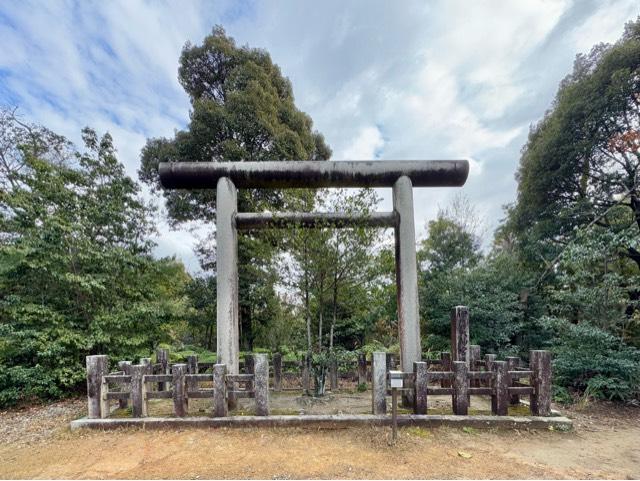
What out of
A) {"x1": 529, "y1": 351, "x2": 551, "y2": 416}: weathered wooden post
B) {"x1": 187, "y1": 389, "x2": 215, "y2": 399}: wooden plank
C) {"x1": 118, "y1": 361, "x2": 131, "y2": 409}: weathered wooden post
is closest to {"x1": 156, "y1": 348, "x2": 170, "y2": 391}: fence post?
{"x1": 118, "y1": 361, "x2": 131, "y2": 409}: weathered wooden post

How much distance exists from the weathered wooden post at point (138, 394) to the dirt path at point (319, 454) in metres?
0.26

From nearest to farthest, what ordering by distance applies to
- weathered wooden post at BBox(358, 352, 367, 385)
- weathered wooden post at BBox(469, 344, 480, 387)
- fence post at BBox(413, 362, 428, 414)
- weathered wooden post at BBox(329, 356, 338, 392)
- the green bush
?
fence post at BBox(413, 362, 428, 414) < weathered wooden post at BBox(469, 344, 480, 387) < the green bush < weathered wooden post at BBox(329, 356, 338, 392) < weathered wooden post at BBox(358, 352, 367, 385)

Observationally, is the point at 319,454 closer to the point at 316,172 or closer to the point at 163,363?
the point at 163,363

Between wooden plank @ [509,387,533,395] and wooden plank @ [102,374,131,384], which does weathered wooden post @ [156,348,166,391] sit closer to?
wooden plank @ [102,374,131,384]

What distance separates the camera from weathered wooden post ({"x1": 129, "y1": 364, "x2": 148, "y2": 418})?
14.4ft

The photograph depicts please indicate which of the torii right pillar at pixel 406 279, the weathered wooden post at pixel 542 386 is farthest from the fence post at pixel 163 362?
the weathered wooden post at pixel 542 386

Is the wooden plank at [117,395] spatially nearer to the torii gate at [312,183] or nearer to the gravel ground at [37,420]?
the gravel ground at [37,420]

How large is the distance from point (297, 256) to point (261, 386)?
2209 millimetres

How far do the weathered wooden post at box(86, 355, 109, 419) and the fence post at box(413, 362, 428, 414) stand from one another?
455 centimetres

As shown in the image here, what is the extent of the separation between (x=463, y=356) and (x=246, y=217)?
14.7 ft

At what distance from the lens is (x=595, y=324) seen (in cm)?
644

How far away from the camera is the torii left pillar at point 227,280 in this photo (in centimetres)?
501

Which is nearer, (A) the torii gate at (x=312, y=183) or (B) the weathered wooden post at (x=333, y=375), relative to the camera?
(A) the torii gate at (x=312, y=183)

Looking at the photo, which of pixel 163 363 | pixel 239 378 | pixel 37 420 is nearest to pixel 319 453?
pixel 239 378
